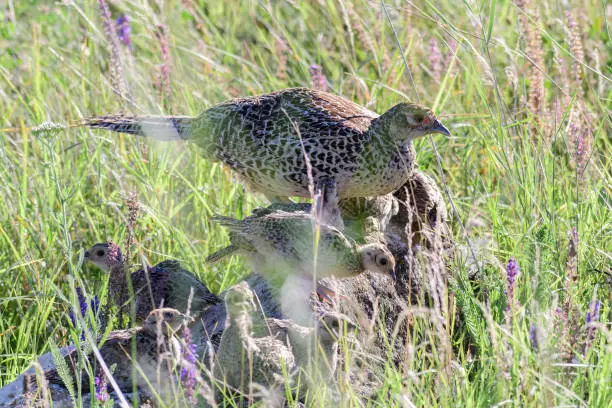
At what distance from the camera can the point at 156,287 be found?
5.30 metres

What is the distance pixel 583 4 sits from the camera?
845 cm

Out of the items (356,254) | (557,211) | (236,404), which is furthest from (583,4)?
(236,404)

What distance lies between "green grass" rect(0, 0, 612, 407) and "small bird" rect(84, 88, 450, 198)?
1.02 feet

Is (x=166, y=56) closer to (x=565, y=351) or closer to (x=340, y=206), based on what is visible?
(x=340, y=206)

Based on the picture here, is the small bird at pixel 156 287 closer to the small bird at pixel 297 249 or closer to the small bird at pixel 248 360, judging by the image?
the small bird at pixel 297 249

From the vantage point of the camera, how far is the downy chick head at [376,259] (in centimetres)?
492

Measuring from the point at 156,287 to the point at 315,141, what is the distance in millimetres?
1156

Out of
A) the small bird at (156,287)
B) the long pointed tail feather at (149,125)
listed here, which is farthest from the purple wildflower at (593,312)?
the long pointed tail feather at (149,125)

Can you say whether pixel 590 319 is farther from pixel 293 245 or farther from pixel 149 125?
pixel 149 125

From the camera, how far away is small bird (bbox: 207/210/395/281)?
4969 mm

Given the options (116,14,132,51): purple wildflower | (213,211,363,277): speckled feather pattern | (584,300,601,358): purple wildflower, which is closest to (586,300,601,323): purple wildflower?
(584,300,601,358): purple wildflower

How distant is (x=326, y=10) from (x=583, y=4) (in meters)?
2.14

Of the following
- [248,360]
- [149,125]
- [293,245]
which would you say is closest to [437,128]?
[293,245]

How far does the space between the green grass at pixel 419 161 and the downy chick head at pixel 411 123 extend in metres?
0.25
